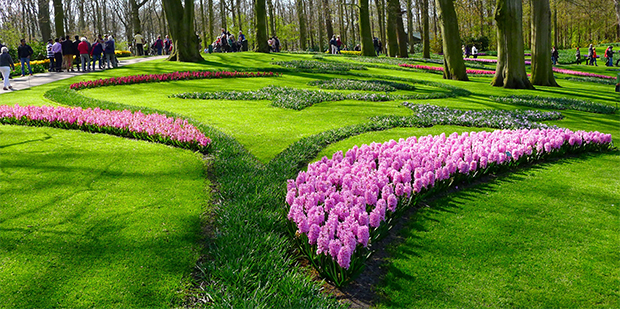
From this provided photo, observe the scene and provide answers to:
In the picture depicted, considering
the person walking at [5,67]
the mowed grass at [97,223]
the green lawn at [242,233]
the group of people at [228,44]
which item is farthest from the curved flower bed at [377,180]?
the group of people at [228,44]

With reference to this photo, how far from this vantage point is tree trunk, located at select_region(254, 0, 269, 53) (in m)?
28.7

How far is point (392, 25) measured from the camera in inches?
1232

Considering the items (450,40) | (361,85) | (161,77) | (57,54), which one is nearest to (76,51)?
(57,54)

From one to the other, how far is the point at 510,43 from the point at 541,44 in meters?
2.48

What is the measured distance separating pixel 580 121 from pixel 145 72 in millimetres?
16791

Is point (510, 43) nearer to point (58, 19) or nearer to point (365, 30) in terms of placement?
point (365, 30)

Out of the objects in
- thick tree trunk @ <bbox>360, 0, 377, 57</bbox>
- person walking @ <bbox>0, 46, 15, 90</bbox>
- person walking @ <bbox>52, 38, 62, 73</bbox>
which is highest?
thick tree trunk @ <bbox>360, 0, 377, 57</bbox>

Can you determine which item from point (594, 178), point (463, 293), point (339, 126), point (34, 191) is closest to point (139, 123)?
point (34, 191)

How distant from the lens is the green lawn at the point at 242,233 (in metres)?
3.56

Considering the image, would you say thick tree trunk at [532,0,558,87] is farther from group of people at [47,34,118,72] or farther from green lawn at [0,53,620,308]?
group of people at [47,34,118,72]

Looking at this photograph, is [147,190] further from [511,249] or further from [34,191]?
[511,249]

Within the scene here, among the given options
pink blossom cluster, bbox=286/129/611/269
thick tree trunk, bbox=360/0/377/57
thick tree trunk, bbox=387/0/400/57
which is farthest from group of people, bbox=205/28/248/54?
pink blossom cluster, bbox=286/129/611/269

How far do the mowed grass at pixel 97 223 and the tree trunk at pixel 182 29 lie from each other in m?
16.7

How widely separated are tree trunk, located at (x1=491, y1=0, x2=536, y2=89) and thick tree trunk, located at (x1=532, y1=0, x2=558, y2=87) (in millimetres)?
1846
